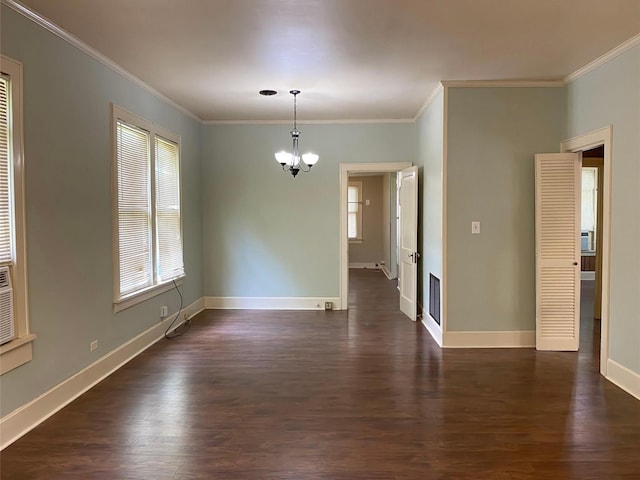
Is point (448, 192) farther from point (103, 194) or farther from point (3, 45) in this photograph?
point (3, 45)

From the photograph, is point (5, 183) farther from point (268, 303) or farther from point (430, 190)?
point (268, 303)

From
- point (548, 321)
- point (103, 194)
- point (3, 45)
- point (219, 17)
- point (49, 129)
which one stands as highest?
point (219, 17)

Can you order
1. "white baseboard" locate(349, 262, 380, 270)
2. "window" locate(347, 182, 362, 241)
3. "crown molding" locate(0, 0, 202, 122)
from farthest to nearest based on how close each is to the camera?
1. "window" locate(347, 182, 362, 241)
2. "white baseboard" locate(349, 262, 380, 270)
3. "crown molding" locate(0, 0, 202, 122)

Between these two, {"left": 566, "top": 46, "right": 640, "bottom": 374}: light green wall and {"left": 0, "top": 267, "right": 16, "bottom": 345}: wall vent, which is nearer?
{"left": 0, "top": 267, "right": 16, "bottom": 345}: wall vent

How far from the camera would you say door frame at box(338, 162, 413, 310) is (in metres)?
6.12

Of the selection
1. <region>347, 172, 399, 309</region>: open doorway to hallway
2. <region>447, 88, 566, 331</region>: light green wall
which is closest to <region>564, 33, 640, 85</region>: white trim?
A: <region>447, 88, 566, 331</region>: light green wall

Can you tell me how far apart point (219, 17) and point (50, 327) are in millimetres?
2370

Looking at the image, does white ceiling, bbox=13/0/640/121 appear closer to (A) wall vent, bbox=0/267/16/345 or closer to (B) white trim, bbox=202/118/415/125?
(B) white trim, bbox=202/118/415/125

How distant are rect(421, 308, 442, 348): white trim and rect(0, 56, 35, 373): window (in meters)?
3.61

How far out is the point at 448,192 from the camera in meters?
4.40

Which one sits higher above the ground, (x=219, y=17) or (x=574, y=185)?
(x=219, y=17)

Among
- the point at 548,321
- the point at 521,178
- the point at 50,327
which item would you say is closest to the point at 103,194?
the point at 50,327

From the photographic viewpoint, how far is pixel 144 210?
444 cm

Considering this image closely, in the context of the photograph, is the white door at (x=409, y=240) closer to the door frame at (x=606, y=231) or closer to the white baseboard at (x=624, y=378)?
the door frame at (x=606, y=231)
